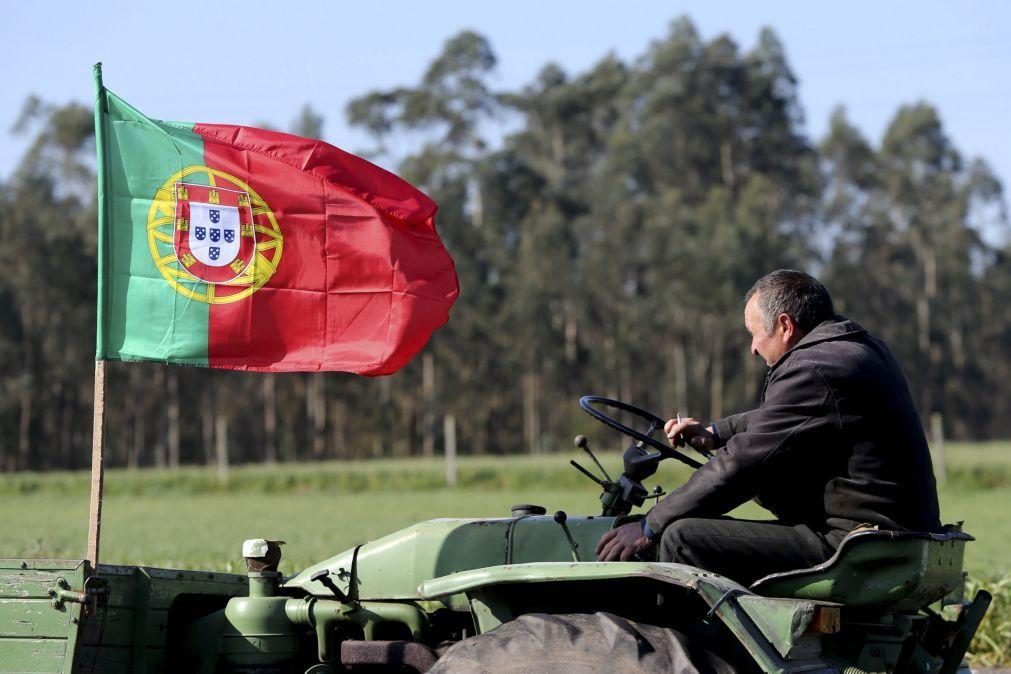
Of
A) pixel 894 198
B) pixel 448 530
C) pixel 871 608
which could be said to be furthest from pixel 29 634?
pixel 894 198

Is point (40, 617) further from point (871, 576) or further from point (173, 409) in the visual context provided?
point (173, 409)

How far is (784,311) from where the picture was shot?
534cm

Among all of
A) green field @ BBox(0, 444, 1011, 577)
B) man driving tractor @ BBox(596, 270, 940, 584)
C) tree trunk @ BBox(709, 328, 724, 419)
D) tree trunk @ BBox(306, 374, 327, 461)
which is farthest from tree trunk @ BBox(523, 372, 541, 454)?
man driving tractor @ BBox(596, 270, 940, 584)

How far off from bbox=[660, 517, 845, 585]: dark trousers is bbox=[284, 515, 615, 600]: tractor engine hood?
0.57 metres

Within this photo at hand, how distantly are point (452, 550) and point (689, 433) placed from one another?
1.21 m

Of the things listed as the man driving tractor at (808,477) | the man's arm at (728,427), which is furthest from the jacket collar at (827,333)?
the man's arm at (728,427)

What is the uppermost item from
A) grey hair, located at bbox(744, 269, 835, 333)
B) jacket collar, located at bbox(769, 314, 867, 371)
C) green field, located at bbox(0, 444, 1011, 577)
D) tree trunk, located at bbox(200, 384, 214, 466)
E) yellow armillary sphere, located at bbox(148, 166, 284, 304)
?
yellow armillary sphere, located at bbox(148, 166, 284, 304)

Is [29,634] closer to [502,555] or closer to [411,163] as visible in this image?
[502,555]

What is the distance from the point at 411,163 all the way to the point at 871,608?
66980mm

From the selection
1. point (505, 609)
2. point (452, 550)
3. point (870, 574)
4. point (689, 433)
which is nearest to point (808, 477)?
point (870, 574)

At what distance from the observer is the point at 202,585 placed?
5.97 metres

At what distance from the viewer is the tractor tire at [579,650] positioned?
4.40 m

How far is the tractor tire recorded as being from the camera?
4.40 meters

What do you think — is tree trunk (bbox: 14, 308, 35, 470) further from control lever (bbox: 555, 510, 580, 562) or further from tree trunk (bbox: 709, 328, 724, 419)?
control lever (bbox: 555, 510, 580, 562)
